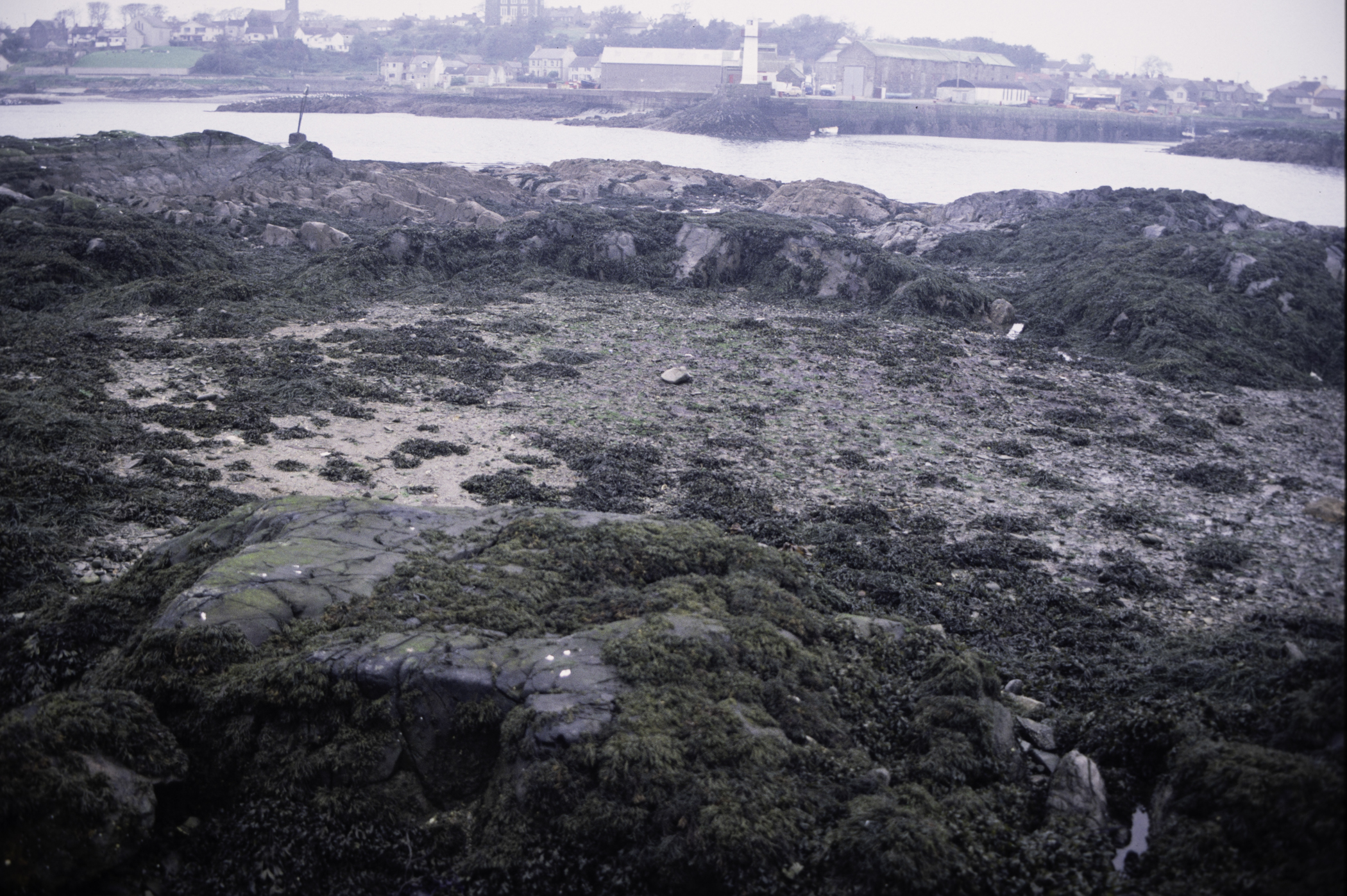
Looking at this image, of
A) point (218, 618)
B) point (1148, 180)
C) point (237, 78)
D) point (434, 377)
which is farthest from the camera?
point (237, 78)

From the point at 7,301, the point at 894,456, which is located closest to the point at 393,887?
the point at 894,456

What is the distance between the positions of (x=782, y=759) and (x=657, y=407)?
7801 millimetres

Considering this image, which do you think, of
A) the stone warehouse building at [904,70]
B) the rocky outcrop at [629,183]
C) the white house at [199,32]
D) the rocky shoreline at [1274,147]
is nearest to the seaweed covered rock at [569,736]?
the rocky shoreline at [1274,147]

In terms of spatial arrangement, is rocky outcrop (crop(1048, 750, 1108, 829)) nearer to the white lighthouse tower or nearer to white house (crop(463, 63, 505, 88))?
the white lighthouse tower

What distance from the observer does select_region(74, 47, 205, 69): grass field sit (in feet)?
235

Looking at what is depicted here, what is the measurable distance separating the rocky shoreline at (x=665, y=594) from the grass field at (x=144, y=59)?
242 ft

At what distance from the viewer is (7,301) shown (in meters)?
14.7

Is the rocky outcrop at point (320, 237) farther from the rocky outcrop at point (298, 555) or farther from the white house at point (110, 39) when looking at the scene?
the white house at point (110, 39)

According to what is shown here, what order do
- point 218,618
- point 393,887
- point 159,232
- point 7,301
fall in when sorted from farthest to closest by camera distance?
point 159,232
point 7,301
point 218,618
point 393,887

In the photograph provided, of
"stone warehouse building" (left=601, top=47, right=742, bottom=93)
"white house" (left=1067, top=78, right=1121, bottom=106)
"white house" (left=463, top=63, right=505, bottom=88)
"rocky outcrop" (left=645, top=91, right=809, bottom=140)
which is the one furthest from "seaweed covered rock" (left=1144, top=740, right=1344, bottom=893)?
"white house" (left=463, top=63, right=505, bottom=88)

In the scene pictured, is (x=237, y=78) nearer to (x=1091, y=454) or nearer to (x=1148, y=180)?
(x=1148, y=180)

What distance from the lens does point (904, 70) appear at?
90.6m

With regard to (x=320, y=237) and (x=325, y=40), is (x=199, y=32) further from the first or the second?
(x=320, y=237)

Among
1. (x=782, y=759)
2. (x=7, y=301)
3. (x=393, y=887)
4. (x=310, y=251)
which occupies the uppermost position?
(x=310, y=251)
